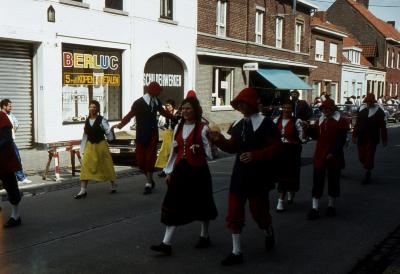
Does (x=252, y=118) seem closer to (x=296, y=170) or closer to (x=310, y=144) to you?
(x=296, y=170)

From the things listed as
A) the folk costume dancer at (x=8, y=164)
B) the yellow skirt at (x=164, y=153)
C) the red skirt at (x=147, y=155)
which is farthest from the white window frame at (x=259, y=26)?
the folk costume dancer at (x=8, y=164)

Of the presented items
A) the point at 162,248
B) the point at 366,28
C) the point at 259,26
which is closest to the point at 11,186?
the point at 162,248

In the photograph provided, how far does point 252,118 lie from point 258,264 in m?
1.50

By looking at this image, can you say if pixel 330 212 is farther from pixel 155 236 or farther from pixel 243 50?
pixel 243 50

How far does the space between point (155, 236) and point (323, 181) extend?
261 cm

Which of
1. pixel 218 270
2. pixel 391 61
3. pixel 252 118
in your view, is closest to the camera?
pixel 218 270

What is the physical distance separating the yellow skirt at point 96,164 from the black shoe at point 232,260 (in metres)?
4.00

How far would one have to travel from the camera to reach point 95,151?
8.72 m

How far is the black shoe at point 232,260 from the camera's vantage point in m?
5.18

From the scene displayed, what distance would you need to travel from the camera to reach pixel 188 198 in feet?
18.5

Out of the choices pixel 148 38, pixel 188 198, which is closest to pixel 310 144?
pixel 148 38

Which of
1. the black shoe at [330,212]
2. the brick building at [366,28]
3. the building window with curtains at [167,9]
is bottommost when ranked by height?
the black shoe at [330,212]

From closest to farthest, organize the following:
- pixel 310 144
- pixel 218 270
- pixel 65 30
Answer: pixel 218 270
pixel 65 30
pixel 310 144

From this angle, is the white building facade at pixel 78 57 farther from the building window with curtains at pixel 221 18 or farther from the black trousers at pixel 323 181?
the black trousers at pixel 323 181
